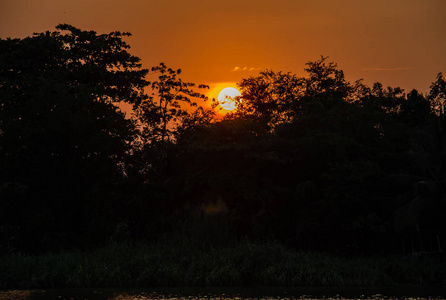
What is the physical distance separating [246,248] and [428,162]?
404 inches

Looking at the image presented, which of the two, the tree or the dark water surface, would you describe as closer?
the dark water surface

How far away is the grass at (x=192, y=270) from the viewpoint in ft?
98.3

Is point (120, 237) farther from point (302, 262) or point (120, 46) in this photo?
point (120, 46)

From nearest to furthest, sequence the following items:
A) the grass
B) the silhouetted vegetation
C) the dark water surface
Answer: the dark water surface, the grass, the silhouetted vegetation

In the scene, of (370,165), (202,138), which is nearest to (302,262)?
(370,165)

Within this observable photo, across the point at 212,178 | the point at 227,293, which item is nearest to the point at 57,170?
the point at 212,178

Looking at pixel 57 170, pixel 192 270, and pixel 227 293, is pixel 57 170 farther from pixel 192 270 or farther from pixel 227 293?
pixel 227 293

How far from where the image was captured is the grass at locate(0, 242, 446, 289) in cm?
2997

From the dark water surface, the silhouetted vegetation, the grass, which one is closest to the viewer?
the dark water surface

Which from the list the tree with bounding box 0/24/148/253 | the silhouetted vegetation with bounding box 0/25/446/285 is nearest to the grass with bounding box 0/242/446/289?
the silhouetted vegetation with bounding box 0/25/446/285

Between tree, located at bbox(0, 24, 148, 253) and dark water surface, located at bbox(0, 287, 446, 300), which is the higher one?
tree, located at bbox(0, 24, 148, 253)

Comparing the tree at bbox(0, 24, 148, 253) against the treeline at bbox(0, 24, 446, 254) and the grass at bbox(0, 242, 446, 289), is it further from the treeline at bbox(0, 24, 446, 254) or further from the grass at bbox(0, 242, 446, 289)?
the grass at bbox(0, 242, 446, 289)

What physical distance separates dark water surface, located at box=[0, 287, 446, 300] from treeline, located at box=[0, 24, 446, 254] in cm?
623

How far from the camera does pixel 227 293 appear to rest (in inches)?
1070
